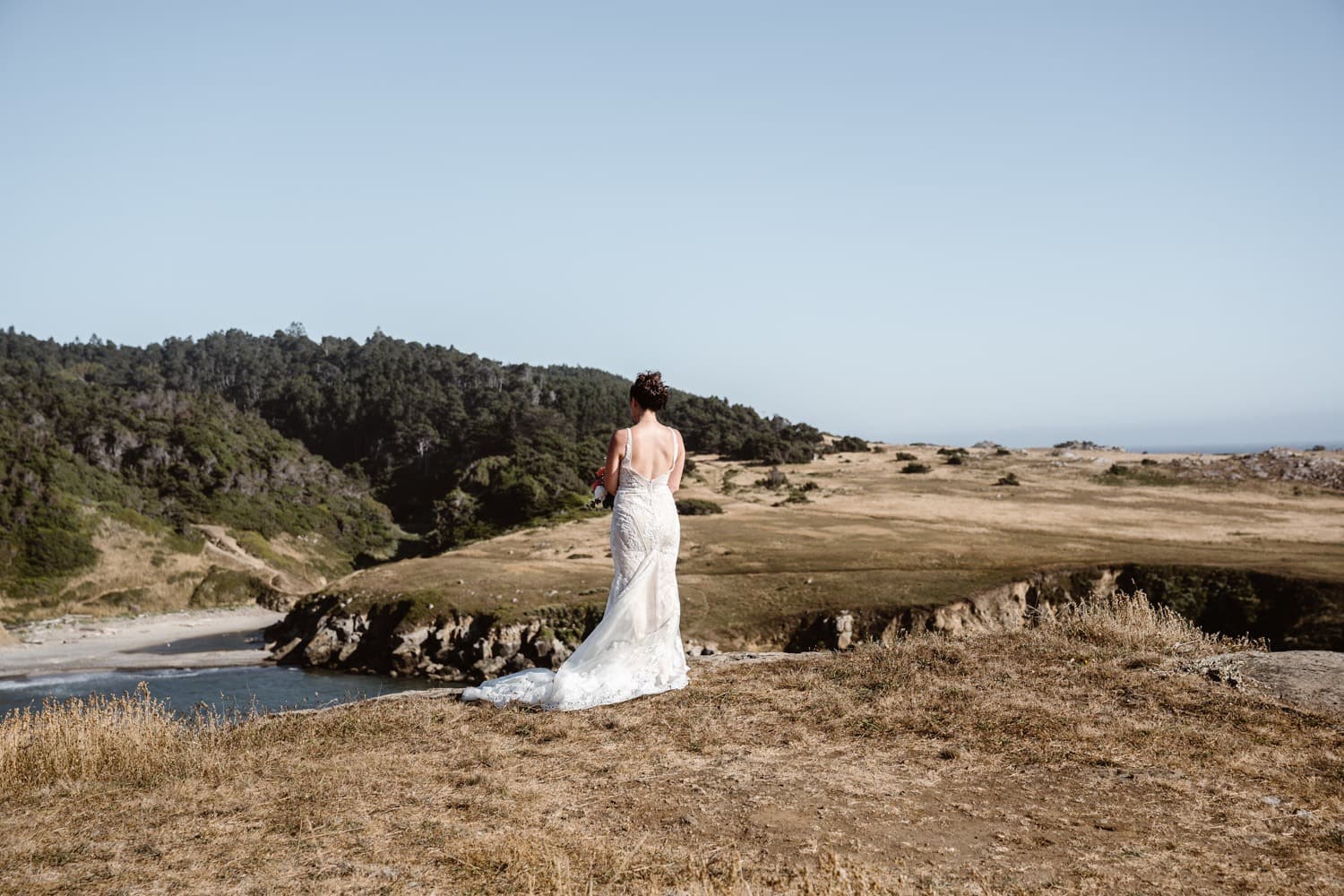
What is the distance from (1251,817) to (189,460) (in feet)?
325

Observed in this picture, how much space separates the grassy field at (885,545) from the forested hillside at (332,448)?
64.6ft

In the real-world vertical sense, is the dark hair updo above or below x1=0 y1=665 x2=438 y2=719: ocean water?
above

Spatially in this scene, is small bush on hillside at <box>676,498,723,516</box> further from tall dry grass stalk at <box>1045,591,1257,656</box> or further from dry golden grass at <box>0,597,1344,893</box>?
dry golden grass at <box>0,597,1344,893</box>

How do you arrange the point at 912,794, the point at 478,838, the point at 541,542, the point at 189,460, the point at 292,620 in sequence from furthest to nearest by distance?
the point at 189,460 → the point at 541,542 → the point at 292,620 → the point at 912,794 → the point at 478,838

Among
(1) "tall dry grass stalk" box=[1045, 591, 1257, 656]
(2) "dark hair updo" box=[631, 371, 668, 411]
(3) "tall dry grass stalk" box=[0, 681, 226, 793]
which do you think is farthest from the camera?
(1) "tall dry grass stalk" box=[1045, 591, 1257, 656]

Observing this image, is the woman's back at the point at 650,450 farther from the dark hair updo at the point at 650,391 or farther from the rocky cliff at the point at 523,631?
the rocky cliff at the point at 523,631

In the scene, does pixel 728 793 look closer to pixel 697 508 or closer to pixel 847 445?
pixel 697 508

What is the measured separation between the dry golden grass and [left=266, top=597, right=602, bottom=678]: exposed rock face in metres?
27.5

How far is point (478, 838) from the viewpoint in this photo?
727 cm

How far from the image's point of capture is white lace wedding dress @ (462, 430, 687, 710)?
12.1 metres

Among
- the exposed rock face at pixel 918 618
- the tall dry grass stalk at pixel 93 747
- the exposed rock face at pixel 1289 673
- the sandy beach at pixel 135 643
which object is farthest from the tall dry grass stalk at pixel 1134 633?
the sandy beach at pixel 135 643

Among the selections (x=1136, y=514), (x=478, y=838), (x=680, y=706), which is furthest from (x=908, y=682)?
(x=1136, y=514)

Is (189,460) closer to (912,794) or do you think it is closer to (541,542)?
(541,542)

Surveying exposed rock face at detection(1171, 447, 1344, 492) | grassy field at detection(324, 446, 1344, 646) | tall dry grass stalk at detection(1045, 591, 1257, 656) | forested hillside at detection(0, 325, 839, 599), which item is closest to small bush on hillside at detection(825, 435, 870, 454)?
forested hillside at detection(0, 325, 839, 599)
